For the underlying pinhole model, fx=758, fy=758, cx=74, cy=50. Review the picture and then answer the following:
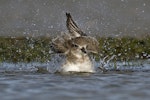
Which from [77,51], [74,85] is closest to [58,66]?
[77,51]

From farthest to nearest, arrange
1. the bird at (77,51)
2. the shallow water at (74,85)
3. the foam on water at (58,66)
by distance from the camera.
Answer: the foam on water at (58,66), the bird at (77,51), the shallow water at (74,85)

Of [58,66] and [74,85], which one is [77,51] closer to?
[58,66]

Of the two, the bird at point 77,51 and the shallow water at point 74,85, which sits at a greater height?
the bird at point 77,51

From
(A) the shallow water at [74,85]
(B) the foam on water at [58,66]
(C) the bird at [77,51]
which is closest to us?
(A) the shallow water at [74,85]

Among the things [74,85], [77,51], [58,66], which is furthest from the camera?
[58,66]

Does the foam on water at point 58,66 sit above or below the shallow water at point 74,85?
above

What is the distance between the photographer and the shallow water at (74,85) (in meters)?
11.0

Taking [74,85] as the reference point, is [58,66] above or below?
above

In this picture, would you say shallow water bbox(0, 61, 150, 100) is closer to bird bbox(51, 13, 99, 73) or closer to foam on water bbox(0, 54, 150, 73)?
foam on water bbox(0, 54, 150, 73)

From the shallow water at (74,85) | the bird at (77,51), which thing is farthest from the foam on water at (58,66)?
the bird at (77,51)

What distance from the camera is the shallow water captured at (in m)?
11.0

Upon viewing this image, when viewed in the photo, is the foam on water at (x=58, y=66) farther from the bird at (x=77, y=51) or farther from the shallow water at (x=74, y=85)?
the bird at (x=77, y=51)

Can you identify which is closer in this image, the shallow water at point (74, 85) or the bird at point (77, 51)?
the shallow water at point (74, 85)

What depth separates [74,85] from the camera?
39.5 feet
